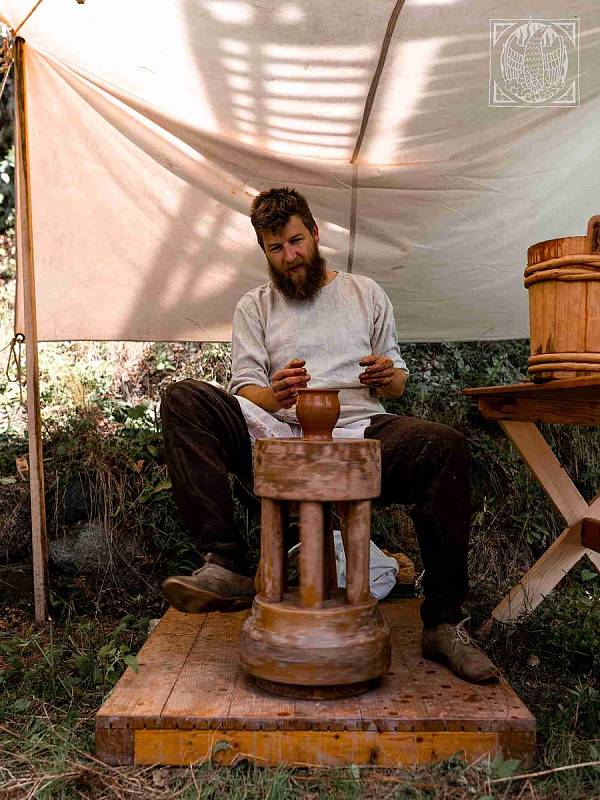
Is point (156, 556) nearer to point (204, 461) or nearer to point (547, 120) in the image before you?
point (204, 461)

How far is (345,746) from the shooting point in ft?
6.58

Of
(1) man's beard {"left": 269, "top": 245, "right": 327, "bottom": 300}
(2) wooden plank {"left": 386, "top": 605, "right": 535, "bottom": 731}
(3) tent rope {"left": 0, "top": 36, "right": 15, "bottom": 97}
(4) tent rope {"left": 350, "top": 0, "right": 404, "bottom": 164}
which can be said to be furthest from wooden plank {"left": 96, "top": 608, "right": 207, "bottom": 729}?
(3) tent rope {"left": 0, "top": 36, "right": 15, "bottom": 97}

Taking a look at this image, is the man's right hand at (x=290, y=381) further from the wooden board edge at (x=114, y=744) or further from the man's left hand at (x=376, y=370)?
the wooden board edge at (x=114, y=744)

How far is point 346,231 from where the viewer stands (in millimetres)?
3701

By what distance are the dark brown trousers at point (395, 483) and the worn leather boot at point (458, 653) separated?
0.05 metres

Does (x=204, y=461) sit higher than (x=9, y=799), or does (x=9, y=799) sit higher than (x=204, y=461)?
(x=204, y=461)

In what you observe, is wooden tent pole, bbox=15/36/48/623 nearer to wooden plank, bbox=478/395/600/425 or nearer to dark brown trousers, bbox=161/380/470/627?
dark brown trousers, bbox=161/380/470/627

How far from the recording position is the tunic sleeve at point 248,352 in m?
3.12

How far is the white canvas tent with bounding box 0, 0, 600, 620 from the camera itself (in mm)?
2914

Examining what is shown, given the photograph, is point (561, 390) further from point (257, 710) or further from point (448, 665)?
point (257, 710)

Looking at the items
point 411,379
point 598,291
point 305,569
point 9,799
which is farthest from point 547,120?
point 9,799

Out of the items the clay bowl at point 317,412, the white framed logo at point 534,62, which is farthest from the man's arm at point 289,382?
the white framed logo at point 534,62

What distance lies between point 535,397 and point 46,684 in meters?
1.88

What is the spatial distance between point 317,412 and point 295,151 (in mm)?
1625
